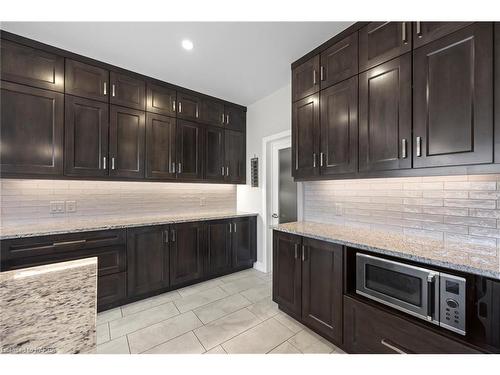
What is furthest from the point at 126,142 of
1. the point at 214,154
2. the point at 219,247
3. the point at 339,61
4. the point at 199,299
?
the point at 339,61

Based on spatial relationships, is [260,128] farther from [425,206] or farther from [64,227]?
[64,227]

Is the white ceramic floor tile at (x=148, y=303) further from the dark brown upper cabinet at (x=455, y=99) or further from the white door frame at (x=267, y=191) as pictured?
the dark brown upper cabinet at (x=455, y=99)

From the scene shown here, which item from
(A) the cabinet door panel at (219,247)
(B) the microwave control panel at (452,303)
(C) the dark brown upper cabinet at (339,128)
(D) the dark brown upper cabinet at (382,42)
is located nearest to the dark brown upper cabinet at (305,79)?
(C) the dark brown upper cabinet at (339,128)

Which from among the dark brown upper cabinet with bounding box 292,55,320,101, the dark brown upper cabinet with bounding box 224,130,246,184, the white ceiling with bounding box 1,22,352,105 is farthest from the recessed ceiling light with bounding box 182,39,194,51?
the dark brown upper cabinet with bounding box 224,130,246,184

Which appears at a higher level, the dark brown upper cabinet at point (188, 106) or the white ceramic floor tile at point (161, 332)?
the dark brown upper cabinet at point (188, 106)

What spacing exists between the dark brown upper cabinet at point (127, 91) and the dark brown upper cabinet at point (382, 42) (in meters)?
2.54

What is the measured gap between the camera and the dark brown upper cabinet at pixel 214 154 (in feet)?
11.1

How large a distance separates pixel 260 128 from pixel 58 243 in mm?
2918

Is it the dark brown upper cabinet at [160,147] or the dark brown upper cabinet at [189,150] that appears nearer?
the dark brown upper cabinet at [160,147]

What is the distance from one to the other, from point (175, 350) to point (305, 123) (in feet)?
8.07

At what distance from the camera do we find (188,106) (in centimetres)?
319

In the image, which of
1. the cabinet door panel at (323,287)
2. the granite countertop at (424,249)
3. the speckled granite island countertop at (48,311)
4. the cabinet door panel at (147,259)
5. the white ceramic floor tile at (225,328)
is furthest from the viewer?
the cabinet door panel at (147,259)

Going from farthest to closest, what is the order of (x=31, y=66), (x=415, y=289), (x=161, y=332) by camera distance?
(x=31, y=66), (x=161, y=332), (x=415, y=289)

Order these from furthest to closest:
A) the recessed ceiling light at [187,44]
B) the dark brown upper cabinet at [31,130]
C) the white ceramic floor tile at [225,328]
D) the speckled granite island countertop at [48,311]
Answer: the recessed ceiling light at [187,44] < the dark brown upper cabinet at [31,130] < the white ceramic floor tile at [225,328] < the speckled granite island countertop at [48,311]
